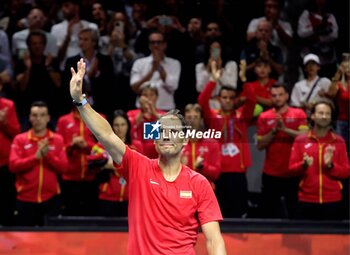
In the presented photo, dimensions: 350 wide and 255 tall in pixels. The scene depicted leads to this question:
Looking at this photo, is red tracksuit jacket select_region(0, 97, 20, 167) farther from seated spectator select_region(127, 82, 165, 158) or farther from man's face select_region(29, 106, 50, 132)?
seated spectator select_region(127, 82, 165, 158)

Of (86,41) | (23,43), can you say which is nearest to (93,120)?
(86,41)

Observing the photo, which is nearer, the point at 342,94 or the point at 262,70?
the point at 342,94

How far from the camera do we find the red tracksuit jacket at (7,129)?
29.2ft

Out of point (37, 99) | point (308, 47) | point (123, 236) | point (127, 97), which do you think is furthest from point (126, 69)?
point (123, 236)

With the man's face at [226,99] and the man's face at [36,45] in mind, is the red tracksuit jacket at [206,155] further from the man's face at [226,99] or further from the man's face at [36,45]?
the man's face at [36,45]

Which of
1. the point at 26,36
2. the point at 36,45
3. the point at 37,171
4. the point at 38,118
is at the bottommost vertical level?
the point at 37,171

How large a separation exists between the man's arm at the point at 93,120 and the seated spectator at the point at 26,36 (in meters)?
5.30

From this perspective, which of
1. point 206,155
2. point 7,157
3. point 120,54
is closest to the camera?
point 206,155

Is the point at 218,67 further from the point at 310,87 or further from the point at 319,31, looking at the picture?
the point at 319,31

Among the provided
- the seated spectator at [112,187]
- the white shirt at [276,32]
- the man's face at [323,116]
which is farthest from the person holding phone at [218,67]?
the seated spectator at [112,187]

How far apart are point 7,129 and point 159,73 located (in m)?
1.71

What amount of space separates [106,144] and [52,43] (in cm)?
548

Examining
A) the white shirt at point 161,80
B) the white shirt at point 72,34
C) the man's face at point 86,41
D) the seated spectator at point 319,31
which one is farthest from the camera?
the white shirt at point 72,34

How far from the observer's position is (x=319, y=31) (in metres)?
9.93
